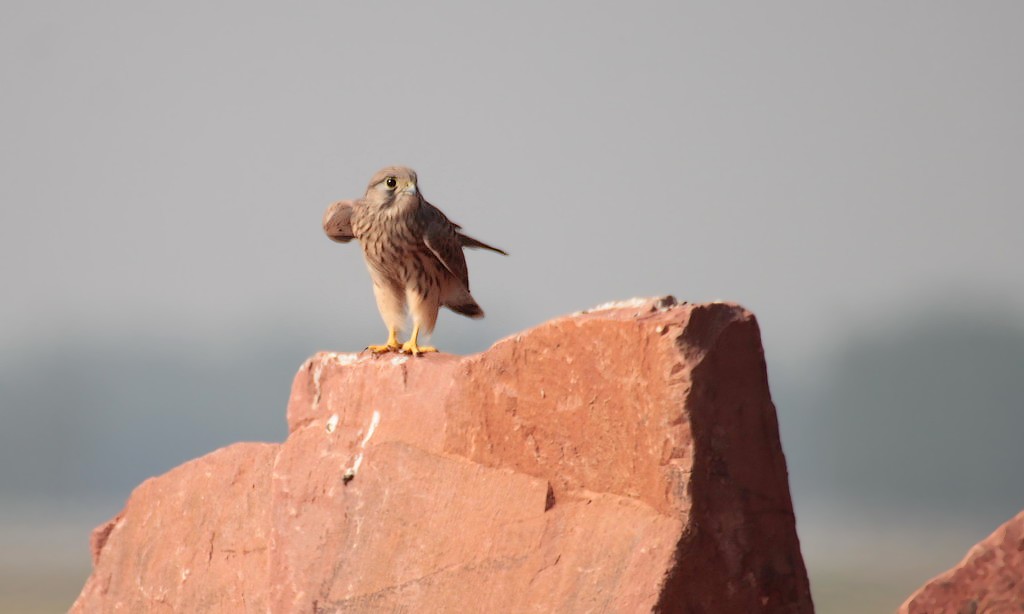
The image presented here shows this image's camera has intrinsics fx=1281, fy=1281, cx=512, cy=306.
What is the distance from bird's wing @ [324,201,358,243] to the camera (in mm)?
4297

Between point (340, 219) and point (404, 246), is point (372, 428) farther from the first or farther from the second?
point (340, 219)

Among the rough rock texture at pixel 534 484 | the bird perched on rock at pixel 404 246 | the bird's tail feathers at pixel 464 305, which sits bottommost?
the rough rock texture at pixel 534 484

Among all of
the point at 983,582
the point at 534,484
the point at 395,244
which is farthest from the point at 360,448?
the point at 983,582

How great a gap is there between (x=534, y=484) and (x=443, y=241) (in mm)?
1252

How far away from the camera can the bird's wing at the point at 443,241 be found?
4133 millimetres

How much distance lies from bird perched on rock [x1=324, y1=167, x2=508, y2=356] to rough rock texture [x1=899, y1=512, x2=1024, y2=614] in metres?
1.68

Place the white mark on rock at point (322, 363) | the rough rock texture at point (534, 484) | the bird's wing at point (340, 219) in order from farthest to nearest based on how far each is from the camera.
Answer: the bird's wing at point (340, 219)
the white mark on rock at point (322, 363)
the rough rock texture at point (534, 484)

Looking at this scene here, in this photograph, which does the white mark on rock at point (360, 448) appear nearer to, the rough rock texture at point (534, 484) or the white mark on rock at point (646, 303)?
the rough rock texture at point (534, 484)

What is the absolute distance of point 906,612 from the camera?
9.84 ft

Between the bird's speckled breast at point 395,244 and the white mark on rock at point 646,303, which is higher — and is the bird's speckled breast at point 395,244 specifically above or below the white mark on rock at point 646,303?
above

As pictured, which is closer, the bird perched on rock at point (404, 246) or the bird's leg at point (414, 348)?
the bird's leg at point (414, 348)

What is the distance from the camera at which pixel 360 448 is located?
3553 mm

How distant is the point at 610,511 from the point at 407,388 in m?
0.80

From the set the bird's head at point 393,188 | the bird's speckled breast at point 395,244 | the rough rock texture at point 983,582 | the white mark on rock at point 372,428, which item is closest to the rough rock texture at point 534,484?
the white mark on rock at point 372,428
